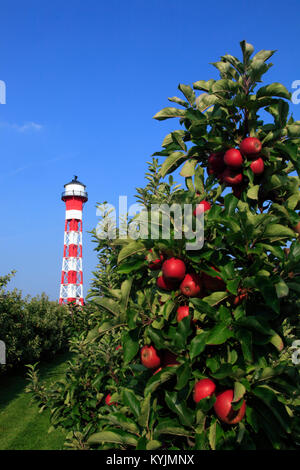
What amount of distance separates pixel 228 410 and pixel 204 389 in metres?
0.15

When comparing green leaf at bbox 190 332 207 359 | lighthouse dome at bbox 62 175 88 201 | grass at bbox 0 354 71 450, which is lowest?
grass at bbox 0 354 71 450

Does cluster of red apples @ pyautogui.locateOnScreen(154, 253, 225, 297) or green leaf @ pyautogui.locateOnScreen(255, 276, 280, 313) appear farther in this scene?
cluster of red apples @ pyautogui.locateOnScreen(154, 253, 225, 297)

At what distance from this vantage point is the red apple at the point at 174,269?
77.4 inches

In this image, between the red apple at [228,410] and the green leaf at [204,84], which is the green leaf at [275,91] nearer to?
the green leaf at [204,84]

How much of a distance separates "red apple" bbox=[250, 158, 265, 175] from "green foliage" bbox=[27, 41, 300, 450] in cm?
6

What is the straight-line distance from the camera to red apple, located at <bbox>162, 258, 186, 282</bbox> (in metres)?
1.96

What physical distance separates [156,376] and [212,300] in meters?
0.55

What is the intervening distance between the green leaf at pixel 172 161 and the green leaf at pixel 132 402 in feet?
5.19

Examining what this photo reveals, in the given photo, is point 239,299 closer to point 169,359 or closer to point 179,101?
point 169,359

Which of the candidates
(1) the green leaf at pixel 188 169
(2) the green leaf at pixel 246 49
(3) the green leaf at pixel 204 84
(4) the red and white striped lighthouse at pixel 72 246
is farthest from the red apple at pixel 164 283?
(4) the red and white striped lighthouse at pixel 72 246

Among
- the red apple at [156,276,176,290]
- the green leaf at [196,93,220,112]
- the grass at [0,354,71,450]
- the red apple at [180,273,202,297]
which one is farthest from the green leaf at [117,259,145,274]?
the grass at [0,354,71,450]

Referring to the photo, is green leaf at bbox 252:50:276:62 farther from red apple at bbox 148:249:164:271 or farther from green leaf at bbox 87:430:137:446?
green leaf at bbox 87:430:137:446

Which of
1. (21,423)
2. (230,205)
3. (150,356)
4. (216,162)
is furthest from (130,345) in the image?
(21,423)

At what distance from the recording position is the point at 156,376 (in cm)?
198
